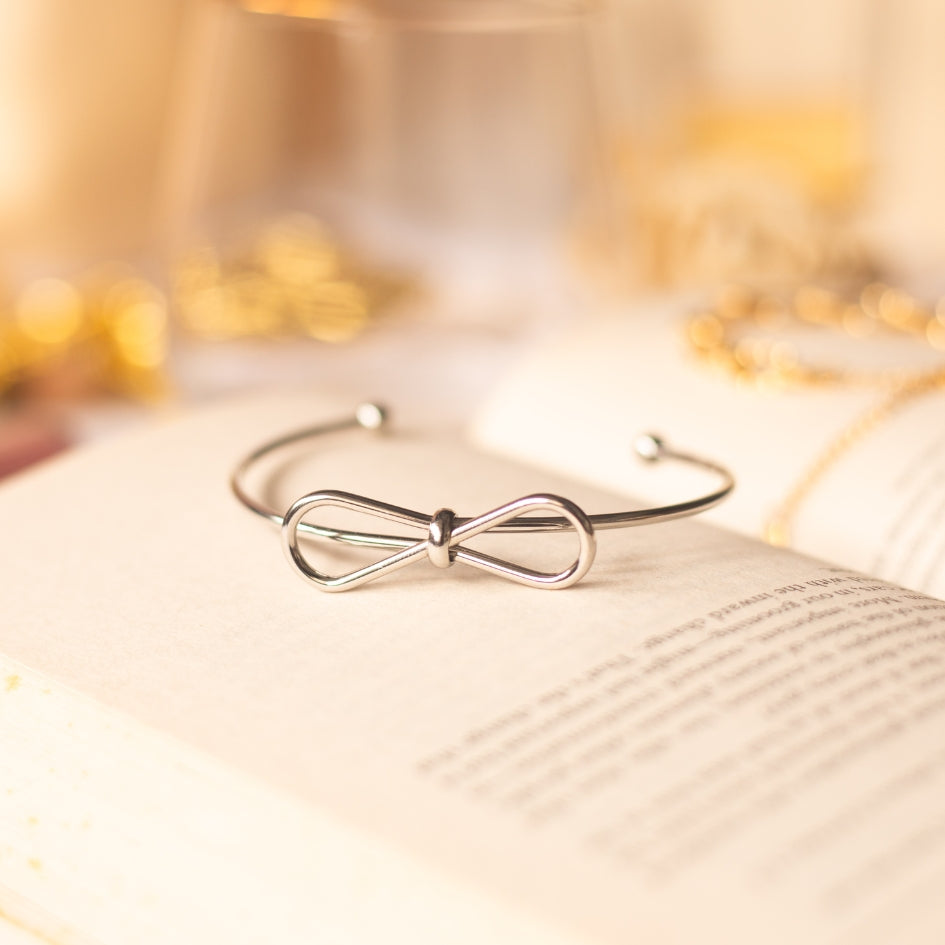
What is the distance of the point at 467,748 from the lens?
→ 447mm

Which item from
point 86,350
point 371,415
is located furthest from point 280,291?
point 371,415

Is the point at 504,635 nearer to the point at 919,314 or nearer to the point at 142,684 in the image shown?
the point at 142,684

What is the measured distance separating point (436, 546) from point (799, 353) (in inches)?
16.4

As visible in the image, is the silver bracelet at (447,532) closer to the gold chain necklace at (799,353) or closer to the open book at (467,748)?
the open book at (467,748)

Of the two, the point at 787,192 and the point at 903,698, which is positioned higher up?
the point at 787,192

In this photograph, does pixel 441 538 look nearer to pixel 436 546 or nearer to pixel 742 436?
pixel 436 546

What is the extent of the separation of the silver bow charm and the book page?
0.72 feet

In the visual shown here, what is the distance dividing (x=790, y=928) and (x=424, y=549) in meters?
0.24

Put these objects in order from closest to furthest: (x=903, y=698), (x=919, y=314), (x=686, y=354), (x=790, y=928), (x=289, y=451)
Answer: (x=790, y=928) → (x=903, y=698) → (x=289, y=451) → (x=686, y=354) → (x=919, y=314)

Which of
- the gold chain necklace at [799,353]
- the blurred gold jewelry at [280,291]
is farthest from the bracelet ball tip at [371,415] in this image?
the blurred gold jewelry at [280,291]

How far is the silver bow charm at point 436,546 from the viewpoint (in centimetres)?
54

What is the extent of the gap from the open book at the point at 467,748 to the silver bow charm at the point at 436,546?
0.03ft

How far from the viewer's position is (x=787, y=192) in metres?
1.36

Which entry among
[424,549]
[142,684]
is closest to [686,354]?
[424,549]
